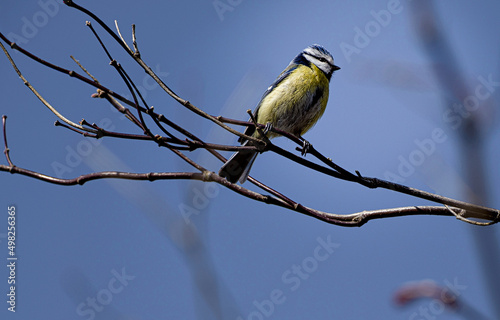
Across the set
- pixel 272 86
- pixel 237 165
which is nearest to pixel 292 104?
pixel 272 86

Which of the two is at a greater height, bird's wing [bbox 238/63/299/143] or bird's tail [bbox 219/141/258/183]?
bird's wing [bbox 238/63/299/143]

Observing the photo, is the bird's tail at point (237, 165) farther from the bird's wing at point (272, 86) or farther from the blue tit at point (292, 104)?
the bird's wing at point (272, 86)

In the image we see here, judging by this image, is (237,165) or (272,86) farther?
(272,86)

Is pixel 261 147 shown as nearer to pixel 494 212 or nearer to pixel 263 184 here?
pixel 263 184

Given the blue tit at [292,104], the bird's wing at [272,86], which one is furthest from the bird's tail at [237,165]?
the bird's wing at [272,86]

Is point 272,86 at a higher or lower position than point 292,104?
higher

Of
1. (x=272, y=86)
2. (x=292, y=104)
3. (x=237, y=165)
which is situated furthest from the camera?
(x=272, y=86)

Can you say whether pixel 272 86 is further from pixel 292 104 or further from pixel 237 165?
pixel 237 165

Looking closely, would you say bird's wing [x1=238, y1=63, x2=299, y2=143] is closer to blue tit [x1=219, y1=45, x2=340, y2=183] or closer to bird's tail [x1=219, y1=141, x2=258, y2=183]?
blue tit [x1=219, y1=45, x2=340, y2=183]

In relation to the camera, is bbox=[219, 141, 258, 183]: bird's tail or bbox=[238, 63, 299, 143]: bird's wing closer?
bbox=[219, 141, 258, 183]: bird's tail

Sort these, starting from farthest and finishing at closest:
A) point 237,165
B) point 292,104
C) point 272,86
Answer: point 272,86 < point 292,104 < point 237,165

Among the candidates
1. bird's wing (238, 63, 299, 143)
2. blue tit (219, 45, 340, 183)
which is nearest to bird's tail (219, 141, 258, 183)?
blue tit (219, 45, 340, 183)

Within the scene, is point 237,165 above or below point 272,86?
below

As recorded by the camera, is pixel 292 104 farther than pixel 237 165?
Yes
